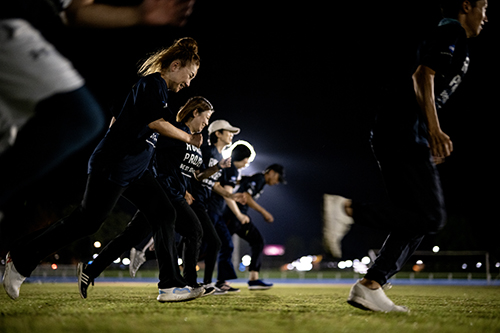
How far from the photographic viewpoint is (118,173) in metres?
3.88

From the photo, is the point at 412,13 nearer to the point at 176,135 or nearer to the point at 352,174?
the point at 176,135

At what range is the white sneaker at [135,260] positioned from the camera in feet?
20.1

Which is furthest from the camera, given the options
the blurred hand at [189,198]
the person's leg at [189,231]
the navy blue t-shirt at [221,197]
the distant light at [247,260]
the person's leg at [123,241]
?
the distant light at [247,260]

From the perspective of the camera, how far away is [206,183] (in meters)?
6.30

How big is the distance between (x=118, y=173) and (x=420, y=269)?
31455 mm

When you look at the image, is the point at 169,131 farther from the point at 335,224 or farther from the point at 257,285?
the point at 257,285

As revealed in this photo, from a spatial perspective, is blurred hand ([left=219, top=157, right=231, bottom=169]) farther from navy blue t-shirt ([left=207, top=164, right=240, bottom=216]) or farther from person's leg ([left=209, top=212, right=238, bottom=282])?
person's leg ([left=209, top=212, right=238, bottom=282])

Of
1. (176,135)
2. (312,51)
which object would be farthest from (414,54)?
(312,51)

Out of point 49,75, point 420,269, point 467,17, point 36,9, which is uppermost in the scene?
point 467,17

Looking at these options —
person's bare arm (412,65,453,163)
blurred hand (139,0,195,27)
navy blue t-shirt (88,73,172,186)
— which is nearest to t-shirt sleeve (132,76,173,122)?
navy blue t-shirt (88,73,172,186)

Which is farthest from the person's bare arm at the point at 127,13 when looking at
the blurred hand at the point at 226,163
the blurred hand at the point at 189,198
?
the blurred hand at the point at 189,198

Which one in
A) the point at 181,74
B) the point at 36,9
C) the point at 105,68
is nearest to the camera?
the point at 36,9

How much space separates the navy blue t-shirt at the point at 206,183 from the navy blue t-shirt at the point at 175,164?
0.56m

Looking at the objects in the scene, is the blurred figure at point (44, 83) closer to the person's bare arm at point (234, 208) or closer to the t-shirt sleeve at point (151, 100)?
the t-shirt sleeve at point (151, 100)
